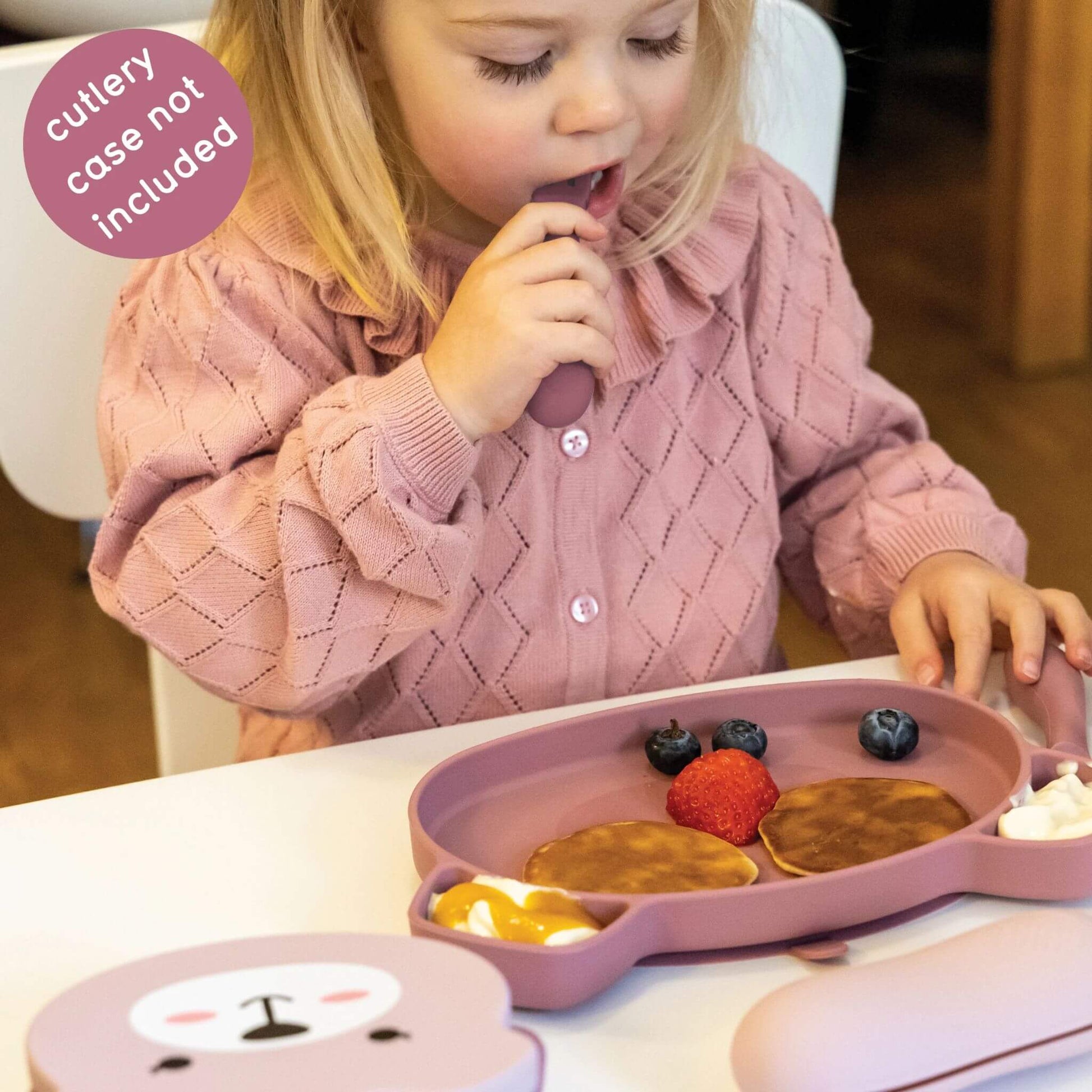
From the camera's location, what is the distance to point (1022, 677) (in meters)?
0.78

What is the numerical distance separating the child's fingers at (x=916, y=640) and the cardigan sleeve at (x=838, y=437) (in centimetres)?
8

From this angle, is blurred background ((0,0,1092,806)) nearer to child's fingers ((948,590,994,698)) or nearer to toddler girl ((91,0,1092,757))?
toddler girl ((91,0,1092,757))

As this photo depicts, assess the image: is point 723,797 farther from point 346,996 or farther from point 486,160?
point 486,160

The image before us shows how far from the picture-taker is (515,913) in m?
0.57

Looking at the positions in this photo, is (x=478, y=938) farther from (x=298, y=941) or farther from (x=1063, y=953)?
(x=1063, y=953)

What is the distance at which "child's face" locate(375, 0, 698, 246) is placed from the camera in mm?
772

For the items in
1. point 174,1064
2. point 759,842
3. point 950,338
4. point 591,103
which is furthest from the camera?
point 950,338

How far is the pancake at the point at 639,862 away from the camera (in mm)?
621

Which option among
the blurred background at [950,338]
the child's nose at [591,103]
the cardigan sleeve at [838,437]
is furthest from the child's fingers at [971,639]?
the blurred background at [950,338]

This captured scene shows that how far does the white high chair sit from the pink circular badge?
0.14 m

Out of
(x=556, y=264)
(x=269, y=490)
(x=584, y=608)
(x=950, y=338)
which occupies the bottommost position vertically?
(x=950, y=338)

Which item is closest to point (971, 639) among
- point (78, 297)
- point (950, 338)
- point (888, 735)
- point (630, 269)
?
point (888, 735)

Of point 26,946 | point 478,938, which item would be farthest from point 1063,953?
point 26,946

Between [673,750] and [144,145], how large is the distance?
0.40 m
